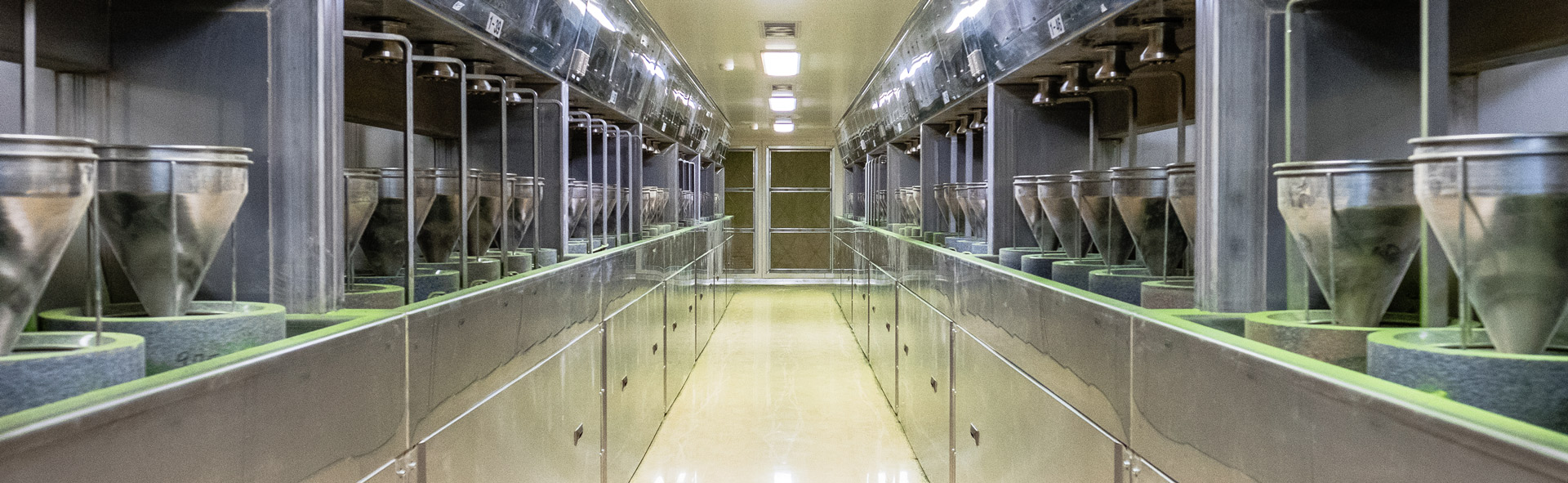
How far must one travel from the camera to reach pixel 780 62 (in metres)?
7.73

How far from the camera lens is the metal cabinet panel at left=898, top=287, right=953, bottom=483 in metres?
3.68

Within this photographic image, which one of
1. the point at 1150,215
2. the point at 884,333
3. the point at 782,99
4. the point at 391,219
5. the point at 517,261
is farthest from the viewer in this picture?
the point at 782,99

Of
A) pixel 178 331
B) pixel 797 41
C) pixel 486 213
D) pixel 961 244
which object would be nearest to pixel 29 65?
pixel 178 331

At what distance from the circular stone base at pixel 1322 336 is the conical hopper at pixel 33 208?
62.6 inches

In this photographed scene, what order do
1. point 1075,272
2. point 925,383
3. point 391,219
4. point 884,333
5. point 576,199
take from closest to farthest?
point 391,219, point 1075,272, point 576,199, point 925,383, point 884,333

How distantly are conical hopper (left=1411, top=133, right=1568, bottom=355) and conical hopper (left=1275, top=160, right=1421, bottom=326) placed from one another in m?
0.25

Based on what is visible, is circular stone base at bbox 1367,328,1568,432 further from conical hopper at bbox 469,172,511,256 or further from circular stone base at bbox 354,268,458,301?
conical hopper at bbox 469,172,511,256

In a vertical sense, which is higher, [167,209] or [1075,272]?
[167,209]

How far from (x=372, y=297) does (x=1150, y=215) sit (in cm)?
169

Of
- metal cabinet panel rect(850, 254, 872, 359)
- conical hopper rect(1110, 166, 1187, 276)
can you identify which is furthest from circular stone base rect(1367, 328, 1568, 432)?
metal cabinet panel rect(850, 254, 872, 359)

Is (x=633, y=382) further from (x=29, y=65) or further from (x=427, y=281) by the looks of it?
(x=29, y=65)

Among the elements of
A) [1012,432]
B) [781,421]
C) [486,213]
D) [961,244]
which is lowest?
[781,421]

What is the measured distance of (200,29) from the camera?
1.74 m

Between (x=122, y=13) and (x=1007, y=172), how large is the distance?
A: 285 cm
